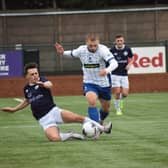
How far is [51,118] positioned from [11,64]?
18792 millimetres

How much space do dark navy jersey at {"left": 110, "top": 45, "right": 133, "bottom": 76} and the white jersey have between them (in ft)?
20.5

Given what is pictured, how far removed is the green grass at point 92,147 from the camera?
9250mm

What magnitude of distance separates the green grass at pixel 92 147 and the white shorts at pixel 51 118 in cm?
31

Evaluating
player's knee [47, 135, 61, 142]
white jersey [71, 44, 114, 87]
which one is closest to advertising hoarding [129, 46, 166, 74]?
white jersey [71, 44, 114, 87]

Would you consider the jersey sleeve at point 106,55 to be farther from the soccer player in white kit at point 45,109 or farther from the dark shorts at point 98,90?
the soccer player in white kit at point 45,109

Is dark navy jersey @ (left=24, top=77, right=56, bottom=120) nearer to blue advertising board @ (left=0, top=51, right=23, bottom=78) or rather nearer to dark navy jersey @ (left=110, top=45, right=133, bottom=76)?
dark navy jersey @ (left=110, top=45, right=133, bottom=76)

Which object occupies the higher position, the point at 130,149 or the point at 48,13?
the point at 48,13

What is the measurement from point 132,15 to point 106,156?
1272 inches

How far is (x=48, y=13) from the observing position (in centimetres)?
4034

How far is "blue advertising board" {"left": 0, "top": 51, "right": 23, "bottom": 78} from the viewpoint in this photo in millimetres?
30656

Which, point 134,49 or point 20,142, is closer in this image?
point 20,142

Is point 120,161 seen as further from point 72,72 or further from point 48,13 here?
point 48,13

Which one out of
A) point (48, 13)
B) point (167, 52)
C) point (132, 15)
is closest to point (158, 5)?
point (132, 15)

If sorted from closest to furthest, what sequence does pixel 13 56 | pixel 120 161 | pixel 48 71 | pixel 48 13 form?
pixel 120 161 < pixel 13 56 < pixel 48 71 < pixel 48 13
